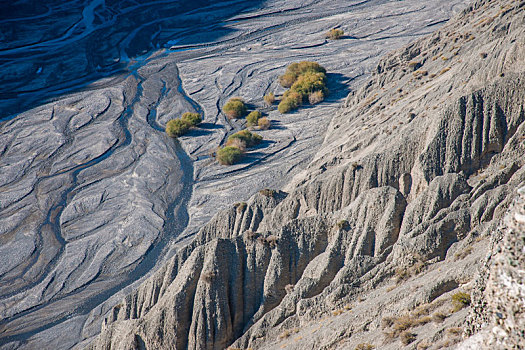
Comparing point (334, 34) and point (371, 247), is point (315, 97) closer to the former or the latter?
point (334, 34)

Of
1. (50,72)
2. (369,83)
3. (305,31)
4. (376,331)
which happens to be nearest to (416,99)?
(369,83)

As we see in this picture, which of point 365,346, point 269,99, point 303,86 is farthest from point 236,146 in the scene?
point 365,346

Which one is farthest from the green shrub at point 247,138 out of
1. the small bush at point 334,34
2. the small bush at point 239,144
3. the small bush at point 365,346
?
the small bush at point 334,34

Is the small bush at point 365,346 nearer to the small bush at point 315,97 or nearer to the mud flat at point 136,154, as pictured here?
the mud flat at point 136,154

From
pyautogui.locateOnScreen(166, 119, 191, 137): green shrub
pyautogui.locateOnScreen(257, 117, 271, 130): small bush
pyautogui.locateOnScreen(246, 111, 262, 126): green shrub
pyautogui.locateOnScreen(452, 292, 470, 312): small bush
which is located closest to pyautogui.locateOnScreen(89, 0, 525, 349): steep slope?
pyautogui.locateOnScreen(452, 292, 470, 312): small bush

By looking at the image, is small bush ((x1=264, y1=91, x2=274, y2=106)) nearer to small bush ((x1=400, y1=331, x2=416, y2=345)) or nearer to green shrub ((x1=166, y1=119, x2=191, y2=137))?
green shrub ((x1=166, y1=119, x2=191, y2=137))
